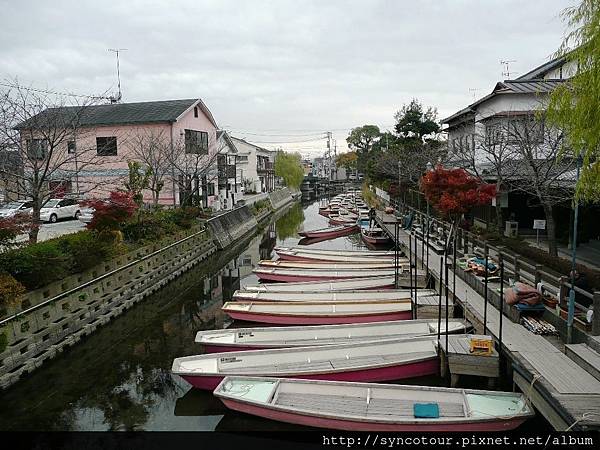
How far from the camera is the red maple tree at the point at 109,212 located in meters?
17.8

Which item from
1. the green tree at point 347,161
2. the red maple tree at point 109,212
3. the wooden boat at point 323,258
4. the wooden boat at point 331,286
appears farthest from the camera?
the green tree at point 347,161

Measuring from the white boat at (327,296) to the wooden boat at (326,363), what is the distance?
4323 mm

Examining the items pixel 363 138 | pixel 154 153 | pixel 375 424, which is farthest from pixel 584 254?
pixel 363 138

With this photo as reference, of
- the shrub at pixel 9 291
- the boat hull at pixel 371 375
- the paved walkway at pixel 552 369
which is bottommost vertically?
the boat hull at pixel 371 375

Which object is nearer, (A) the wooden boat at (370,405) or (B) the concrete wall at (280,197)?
(A) the wooden boat at (370,405)

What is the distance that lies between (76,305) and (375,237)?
2051cm

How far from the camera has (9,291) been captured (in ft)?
38.0

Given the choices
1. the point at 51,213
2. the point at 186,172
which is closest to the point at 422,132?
the point at 186,172

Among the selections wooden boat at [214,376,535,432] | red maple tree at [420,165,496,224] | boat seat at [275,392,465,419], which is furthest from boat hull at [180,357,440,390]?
red maple tree at [420,165,496,224]

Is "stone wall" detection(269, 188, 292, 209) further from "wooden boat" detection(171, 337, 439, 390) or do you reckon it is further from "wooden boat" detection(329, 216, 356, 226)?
"wooden boat" detection(171, 337, 439, 390)

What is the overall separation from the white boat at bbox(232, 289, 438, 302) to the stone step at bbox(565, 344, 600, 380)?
6928 millimetres

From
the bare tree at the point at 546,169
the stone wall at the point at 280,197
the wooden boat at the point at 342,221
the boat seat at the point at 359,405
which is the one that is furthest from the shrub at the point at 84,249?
the stone wall at the point at 280,197

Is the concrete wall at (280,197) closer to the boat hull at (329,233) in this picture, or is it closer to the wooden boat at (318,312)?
the boat hull at (329,233)

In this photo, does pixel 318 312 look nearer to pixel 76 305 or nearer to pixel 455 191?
pixel 455 191
